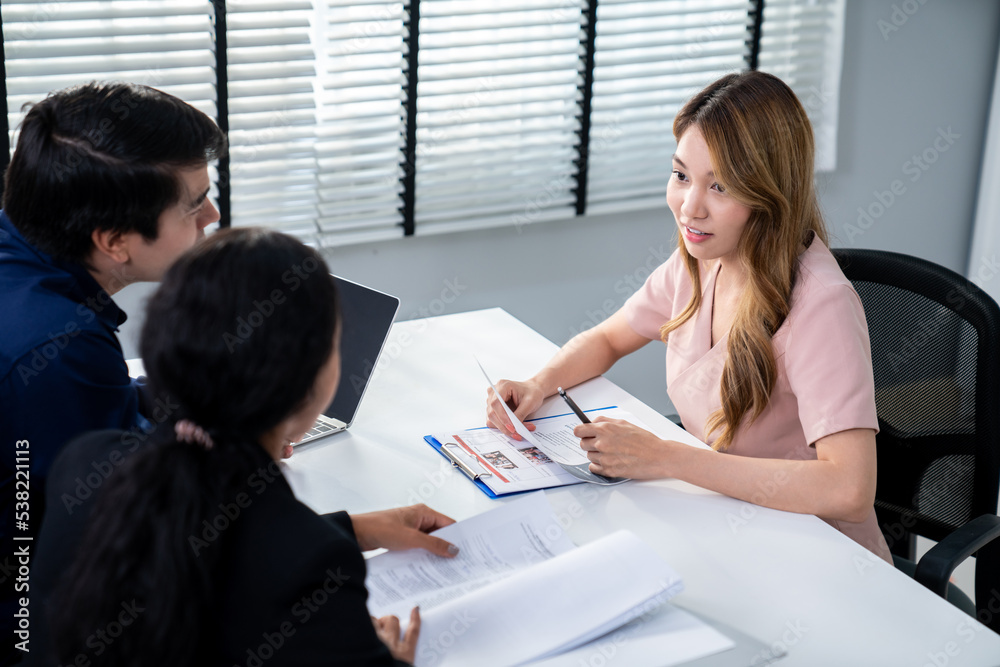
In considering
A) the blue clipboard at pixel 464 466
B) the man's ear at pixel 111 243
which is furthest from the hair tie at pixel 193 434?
the blue clipboard at pixel 464 466

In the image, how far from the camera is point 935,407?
1.73m

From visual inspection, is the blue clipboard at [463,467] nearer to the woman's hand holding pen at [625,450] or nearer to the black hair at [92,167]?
the woman's hand holding pen at [625,450]

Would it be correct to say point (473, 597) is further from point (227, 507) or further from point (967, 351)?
point (967, 351)

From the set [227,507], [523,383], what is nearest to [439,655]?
[227,507]

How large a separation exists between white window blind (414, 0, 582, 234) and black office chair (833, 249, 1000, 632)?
140 centimetres

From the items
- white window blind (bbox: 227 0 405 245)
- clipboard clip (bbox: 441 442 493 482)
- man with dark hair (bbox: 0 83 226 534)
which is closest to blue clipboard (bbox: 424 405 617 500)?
clipboard clip (bbox: 441 442 493 482)

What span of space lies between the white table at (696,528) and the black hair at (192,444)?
1.93ft

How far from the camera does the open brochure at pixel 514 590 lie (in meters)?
1.15

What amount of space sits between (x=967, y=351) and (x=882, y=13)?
6.84ft

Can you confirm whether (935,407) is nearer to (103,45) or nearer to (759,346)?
(759,346)

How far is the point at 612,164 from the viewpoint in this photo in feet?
10.5

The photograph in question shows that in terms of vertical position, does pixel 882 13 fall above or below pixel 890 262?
above

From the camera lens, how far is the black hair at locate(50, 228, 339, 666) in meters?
0.85

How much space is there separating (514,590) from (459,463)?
1.33ft
